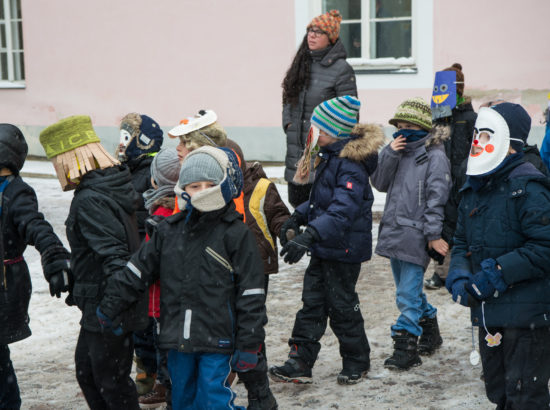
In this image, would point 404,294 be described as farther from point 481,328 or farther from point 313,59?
point 313,59

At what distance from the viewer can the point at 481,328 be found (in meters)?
3.96

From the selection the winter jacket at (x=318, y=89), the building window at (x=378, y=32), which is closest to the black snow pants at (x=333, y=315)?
the winter jacket at (x=318, y=89)

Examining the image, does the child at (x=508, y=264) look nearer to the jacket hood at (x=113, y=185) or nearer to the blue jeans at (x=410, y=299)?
the blue jeans at (x=410, y=299)

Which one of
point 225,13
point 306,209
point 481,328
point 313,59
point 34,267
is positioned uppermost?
point 225,13

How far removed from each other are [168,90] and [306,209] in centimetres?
893

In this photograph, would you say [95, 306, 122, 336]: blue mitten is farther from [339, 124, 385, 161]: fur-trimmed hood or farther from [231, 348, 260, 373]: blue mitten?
[339, 124, 385, 161]: fur-trimmed hood

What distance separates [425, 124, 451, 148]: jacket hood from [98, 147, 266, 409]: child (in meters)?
1.87

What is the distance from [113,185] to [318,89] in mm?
3331

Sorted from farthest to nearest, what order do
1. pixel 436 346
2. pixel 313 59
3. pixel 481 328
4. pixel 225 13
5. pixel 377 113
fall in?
pixel 225 13 → pixel 377 113 → pixel 313 59 → pixel 436 346 → pixel 481 328

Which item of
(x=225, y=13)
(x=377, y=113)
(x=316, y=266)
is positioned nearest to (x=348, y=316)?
(x=316, y=266)

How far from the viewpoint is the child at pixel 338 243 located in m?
4.91

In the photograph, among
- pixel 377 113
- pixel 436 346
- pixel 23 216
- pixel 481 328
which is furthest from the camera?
pixel 377 113

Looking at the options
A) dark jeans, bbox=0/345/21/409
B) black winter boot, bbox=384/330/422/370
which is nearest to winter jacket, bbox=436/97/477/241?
black winter boot, bbox=384/330/422/370

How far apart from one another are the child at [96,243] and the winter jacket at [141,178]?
38.3 inches
